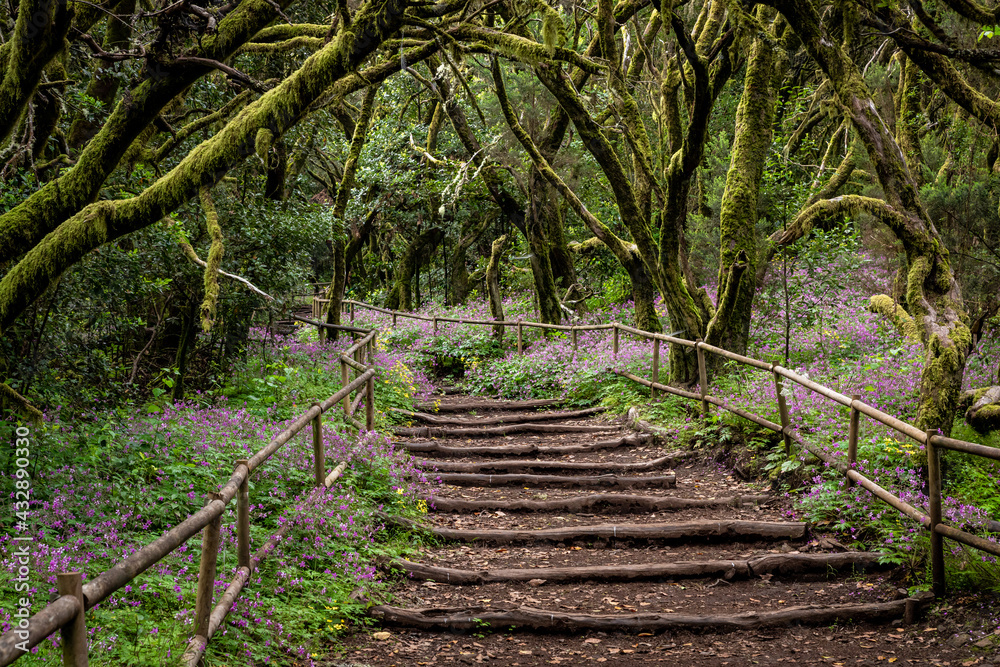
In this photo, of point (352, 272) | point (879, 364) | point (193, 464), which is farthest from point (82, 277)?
point (352, 272)

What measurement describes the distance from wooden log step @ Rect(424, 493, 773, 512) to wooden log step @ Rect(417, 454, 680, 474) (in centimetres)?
110

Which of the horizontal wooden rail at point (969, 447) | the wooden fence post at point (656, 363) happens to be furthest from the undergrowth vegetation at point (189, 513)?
the wooden fence post at point (656, 363)

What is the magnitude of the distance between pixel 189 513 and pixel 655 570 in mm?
3511

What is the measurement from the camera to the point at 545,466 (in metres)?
8.85

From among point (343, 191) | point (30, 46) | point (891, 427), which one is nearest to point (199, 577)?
point (30, 46)

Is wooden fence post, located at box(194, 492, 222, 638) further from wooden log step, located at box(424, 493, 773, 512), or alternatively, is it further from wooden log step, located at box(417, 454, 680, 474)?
wooden log step, located at box(417, 454, 680, 474)

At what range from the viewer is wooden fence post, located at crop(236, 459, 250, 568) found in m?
4.21

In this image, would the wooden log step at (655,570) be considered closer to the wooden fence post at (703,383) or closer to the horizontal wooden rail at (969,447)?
the horizontal wooden rail at (969,447)

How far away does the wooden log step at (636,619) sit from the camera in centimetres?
488

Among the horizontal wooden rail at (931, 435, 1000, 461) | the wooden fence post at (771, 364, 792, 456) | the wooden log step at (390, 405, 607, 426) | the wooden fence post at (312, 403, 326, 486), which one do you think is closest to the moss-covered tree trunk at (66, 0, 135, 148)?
the wooden fence post at (312, 403, 326, 486)

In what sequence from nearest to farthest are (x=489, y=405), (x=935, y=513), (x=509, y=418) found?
(x=935, y=513)
(x=509, y=418)
(x=489, y=405)

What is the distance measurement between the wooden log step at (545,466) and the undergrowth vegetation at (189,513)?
85 cm

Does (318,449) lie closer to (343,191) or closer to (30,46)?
(30,46)

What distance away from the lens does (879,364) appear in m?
8.59
